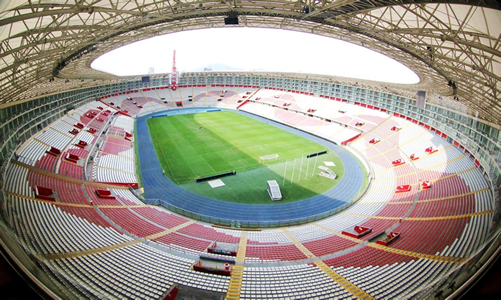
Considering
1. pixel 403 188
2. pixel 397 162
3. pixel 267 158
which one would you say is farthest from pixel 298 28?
pixel 397 162

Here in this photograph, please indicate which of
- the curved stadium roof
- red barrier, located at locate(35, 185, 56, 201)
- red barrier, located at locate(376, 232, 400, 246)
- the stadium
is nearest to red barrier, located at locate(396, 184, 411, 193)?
the stadium

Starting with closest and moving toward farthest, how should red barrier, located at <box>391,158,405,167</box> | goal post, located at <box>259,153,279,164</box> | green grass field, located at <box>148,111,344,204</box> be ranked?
green grass field, located at <box>148,111,344,204</box> < red barrier, located at <box>391,158,405,167</box> < goal post, located at <box>259,153,279,164</box>

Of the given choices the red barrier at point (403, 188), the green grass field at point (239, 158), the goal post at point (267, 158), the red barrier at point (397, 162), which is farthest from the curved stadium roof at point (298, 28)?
the goal post at point (267, 158)

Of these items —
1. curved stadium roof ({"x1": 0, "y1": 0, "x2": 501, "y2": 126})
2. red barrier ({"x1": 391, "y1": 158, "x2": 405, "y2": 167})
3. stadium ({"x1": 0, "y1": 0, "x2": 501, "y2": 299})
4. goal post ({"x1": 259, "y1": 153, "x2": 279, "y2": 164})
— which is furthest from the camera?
goal post ({"x1": 259, "y1": 153, "x2": 279, "y2": 164})

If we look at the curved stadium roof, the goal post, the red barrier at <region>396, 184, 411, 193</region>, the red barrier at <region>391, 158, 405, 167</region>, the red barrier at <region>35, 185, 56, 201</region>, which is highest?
the curved stadium roof

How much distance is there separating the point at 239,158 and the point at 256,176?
515 centimetres

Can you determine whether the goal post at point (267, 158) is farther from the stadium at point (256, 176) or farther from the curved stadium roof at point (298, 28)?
the curved stadium roof at point (298, 28)

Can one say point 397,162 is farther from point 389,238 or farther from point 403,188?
point 389,238

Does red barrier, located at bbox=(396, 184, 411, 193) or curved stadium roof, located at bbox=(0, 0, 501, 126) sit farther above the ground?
curved stadium roof, located at bbox=(0, 0, 501, 126)

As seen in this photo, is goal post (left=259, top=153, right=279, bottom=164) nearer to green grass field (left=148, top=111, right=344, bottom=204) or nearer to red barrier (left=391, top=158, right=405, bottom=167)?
green grass field (left=148, top=111, right=344, bottom=204)

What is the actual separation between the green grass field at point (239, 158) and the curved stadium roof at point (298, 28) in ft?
43.5

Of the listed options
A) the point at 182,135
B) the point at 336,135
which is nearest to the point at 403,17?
the point at 336,135

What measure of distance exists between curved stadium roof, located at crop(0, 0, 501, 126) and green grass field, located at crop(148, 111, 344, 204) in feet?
43.5

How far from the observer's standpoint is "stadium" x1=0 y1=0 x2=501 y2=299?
11.4 m
